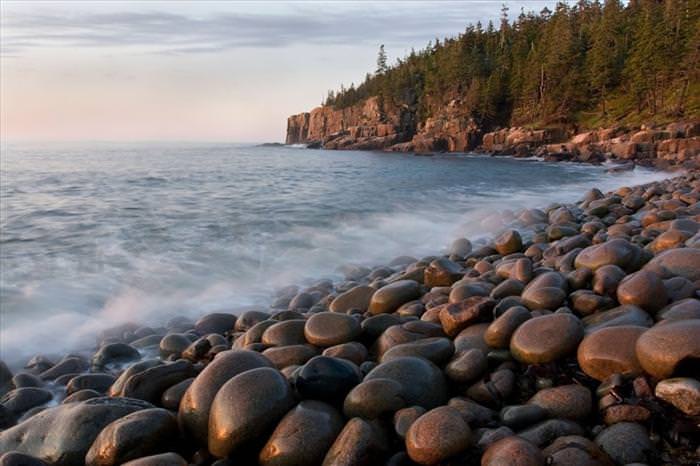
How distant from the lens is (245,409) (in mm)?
3365

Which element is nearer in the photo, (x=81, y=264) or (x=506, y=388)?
(x=506, y=388)

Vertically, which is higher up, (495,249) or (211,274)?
(495,249)

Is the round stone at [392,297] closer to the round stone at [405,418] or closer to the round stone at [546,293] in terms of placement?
the round stone at [546,293]

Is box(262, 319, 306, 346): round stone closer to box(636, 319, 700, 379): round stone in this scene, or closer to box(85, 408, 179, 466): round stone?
box(85, 408, 179, 466): round stone

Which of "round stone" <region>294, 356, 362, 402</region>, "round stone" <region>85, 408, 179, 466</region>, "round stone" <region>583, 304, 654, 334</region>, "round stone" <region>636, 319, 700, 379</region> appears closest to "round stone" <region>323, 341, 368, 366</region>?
"round stone" <region>294, 356, 362, 402</region>

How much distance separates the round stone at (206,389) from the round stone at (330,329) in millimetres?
1096

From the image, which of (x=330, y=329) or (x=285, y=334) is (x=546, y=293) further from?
(x=285, y=334)

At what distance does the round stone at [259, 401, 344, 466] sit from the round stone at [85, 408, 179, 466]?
2.26 feet

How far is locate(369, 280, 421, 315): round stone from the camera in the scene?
6340 millimetres

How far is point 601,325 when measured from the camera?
4.23 meters

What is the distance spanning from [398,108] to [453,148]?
2177 centimetres

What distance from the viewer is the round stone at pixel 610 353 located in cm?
358

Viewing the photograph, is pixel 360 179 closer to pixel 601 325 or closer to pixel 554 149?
pixel 554 149

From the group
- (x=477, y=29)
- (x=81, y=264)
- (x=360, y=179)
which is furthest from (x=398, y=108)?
(x=81, y=264)
